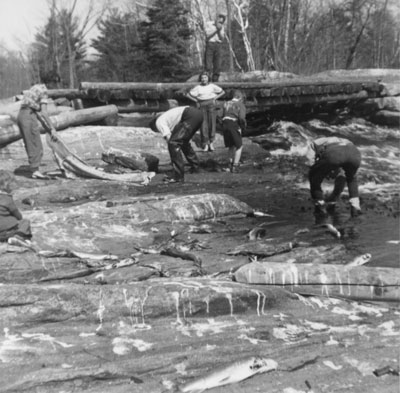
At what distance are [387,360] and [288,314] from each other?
0.93m

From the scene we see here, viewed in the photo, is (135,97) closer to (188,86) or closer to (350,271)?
(188,86)

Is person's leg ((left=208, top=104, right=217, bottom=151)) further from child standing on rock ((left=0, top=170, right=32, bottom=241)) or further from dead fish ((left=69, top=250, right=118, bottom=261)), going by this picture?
Answer: dead fish ((left=69, top=250, right=118, bottom=261))

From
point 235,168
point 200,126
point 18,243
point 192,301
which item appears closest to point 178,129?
point 200,126

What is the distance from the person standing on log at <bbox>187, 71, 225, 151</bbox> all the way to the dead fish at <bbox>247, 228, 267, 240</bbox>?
19.0 ft

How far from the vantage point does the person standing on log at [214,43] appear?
1650cm

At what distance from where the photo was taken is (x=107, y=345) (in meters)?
4.00

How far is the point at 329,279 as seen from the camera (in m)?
5.06

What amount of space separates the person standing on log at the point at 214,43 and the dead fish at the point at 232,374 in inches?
553

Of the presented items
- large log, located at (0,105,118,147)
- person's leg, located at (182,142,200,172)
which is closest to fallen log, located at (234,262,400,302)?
person's leg, located at (182,142,200,172)

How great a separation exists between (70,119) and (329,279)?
10134 millimetres

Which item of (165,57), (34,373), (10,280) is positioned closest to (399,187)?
(10,280)

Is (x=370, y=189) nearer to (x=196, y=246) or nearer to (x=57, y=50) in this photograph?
(x=196, y=246)

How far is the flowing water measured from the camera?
7.12 metres

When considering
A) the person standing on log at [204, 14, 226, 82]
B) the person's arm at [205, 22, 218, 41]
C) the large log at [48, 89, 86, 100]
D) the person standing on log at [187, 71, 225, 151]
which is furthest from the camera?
the person standing on log at [204, 14, 226, 82]
